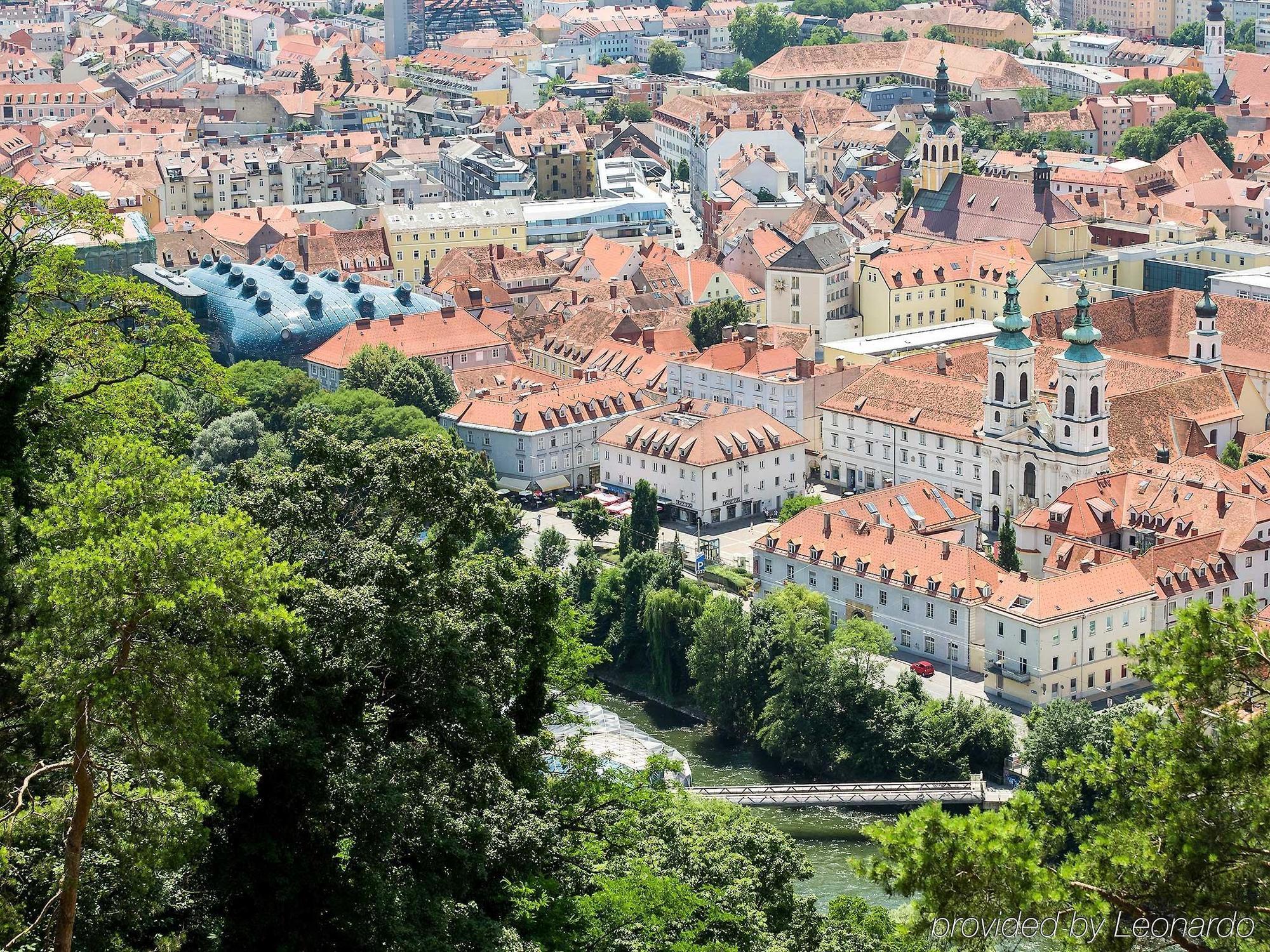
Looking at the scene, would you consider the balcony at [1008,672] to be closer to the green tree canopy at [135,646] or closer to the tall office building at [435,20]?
the green tree canopy at [135,646]

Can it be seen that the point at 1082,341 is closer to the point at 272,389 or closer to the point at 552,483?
the point at 552,483

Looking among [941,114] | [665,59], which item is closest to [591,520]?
[941,114]

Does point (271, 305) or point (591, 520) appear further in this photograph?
point (271, 305)

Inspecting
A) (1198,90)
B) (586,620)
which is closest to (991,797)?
(586,620)

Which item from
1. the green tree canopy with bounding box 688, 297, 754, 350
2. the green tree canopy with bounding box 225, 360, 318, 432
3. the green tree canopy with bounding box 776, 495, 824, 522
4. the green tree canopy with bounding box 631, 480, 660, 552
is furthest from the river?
the green tree canopy with bounding box 688, 297, 754, 350

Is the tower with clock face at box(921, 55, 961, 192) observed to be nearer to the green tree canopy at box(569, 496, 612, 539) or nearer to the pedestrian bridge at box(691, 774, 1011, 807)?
the green tree canopy at box(569, 496, 612, 539)

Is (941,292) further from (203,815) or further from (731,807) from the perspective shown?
(203,815)

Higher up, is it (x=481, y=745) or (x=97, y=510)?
(x=97, y=510)
